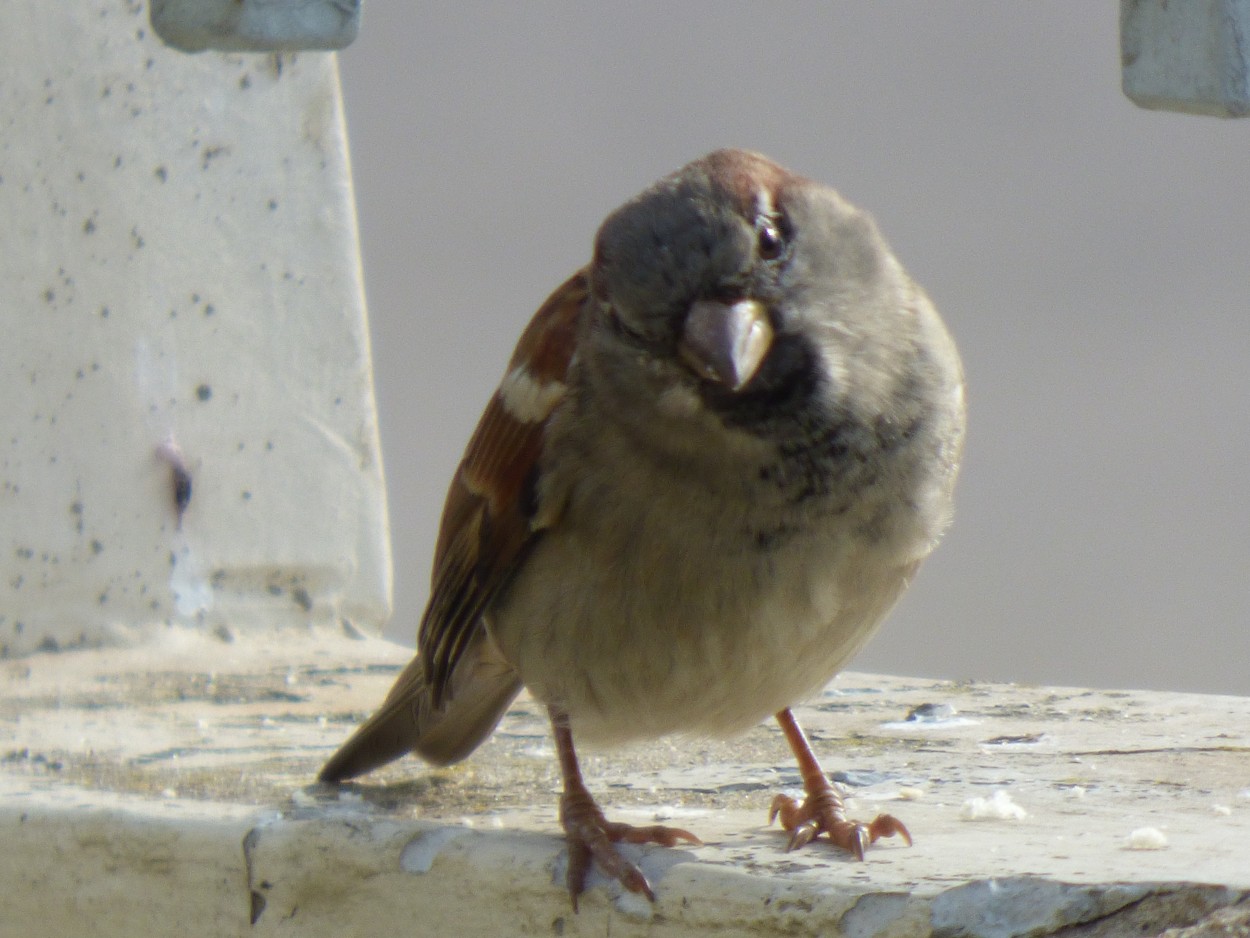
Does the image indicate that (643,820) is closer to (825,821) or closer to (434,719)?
(825,821)

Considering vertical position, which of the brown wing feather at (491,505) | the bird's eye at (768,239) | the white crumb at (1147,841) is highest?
the bird's eye at (768,239)

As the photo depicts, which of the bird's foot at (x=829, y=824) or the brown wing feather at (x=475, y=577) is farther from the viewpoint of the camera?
the brown wing feather at (x=475, y=577)

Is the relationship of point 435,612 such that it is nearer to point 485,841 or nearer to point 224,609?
point 485,841

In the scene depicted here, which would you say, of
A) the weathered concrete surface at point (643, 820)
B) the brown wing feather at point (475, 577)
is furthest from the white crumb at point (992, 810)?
the brown wing feather at point (475, 577)

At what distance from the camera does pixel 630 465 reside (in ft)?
6.86

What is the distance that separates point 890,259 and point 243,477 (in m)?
1.76

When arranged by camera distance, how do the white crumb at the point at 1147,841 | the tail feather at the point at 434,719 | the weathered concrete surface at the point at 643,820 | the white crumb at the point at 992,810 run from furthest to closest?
the tail feather at the point at 434,719 < the white crumb at the point at 992,810 < the white crumb at the point at 1147,841 < the weathered concrete surface at the point at 643,820

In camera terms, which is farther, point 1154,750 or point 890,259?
point 1154,750

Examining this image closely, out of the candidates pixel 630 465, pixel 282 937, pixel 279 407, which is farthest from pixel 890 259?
pixel 279 407

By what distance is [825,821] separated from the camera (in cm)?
209

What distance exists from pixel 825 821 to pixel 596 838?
27 cm

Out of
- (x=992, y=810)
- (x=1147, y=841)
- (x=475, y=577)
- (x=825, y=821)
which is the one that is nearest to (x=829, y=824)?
(x=825, y=821)

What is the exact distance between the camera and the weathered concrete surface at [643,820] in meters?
1.81

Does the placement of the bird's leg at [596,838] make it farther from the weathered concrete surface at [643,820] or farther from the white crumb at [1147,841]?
the white crumb at [1147,841]
